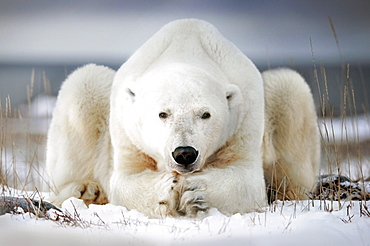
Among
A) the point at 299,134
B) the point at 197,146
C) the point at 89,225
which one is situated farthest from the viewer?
the point at 299,134

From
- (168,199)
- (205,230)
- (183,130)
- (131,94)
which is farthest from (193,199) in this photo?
(131,94)

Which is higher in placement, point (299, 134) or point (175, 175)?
point (299, 134)

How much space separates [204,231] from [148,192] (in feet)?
3.01

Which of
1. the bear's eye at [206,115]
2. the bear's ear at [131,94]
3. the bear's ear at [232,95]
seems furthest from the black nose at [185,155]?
the bear's ear at [131,94]

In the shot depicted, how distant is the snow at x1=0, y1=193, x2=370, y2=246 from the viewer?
2381 mm

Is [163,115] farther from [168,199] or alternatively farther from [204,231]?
[204,231]

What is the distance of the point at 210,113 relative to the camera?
3.08 meters

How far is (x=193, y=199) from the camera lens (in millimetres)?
3156

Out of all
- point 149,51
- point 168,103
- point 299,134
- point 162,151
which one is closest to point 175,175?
point 162,151

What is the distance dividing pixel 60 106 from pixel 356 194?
2474mm

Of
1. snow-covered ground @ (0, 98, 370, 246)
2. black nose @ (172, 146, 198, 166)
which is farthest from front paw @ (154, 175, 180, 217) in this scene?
black nose @ (172, 146, 198, 166)

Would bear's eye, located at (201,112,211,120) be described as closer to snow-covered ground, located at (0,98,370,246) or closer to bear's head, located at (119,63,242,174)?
bear's head, located at (119,63,242,174)

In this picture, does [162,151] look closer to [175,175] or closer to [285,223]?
[175,175]

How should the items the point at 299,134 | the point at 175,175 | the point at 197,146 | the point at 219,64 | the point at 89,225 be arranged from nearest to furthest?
the point at 89,225 < the point at 197,146 < the point at 175,175 < the point at 219,64 < the point at 299,134
